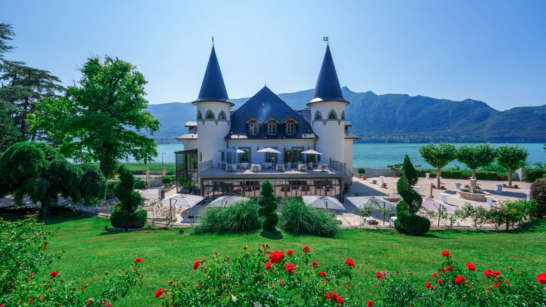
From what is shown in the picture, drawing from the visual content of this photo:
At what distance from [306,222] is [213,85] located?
1922 centimetres

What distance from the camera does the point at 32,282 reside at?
3.49 meters

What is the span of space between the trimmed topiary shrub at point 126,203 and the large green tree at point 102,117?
10290mm

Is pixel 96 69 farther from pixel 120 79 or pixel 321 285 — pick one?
pixel 321 285

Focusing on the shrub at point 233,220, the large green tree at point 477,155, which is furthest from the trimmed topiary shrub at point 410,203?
the large green tree at point 477,155

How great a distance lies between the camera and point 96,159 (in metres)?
23.7

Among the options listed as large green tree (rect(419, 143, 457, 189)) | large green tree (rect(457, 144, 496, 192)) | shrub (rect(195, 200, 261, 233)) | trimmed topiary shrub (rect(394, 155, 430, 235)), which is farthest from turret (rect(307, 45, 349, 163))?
shrub (rect(195, 200, 261, 233))

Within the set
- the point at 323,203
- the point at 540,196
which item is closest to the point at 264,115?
the point at 323,203

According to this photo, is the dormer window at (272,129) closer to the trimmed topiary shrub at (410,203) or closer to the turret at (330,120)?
the turret at (330,120)

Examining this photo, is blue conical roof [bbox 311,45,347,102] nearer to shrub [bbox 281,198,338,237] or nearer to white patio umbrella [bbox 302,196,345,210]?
white patio umbrella [bbox 302,196,345,210]

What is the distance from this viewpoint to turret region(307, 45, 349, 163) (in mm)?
25562

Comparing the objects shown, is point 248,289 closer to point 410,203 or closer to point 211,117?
point 410,203

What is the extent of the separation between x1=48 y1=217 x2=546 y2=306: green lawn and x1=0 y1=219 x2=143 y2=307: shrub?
1.29 m

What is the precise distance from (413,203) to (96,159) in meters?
27.8

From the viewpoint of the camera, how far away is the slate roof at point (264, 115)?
26.5 m
